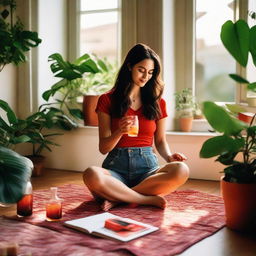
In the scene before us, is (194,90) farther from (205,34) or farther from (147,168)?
(147,168)

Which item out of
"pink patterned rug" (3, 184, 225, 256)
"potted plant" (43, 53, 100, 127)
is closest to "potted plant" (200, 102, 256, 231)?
"pink patterned rug" (3, 184, 225, 256)

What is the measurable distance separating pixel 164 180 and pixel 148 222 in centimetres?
37

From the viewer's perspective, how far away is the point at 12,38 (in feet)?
12.7

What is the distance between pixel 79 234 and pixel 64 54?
2.64m

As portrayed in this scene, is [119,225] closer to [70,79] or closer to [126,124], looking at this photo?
[126,124]

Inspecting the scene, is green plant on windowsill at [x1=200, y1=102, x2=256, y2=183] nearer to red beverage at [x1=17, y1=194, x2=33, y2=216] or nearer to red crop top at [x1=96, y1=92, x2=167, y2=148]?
red crop top at [x1=96, y1=92, x2=167, y2=148]

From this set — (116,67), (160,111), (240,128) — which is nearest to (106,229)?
(240,128)

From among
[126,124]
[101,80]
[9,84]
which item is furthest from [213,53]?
[9,84]

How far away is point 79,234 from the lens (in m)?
2.18

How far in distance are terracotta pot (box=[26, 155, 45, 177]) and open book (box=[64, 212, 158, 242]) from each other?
5.28ft

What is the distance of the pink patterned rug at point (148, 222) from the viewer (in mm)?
2000

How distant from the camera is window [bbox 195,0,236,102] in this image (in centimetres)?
382

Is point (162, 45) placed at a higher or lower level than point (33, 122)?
higher

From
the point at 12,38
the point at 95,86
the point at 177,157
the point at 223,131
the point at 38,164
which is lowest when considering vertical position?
the point at 38,164
